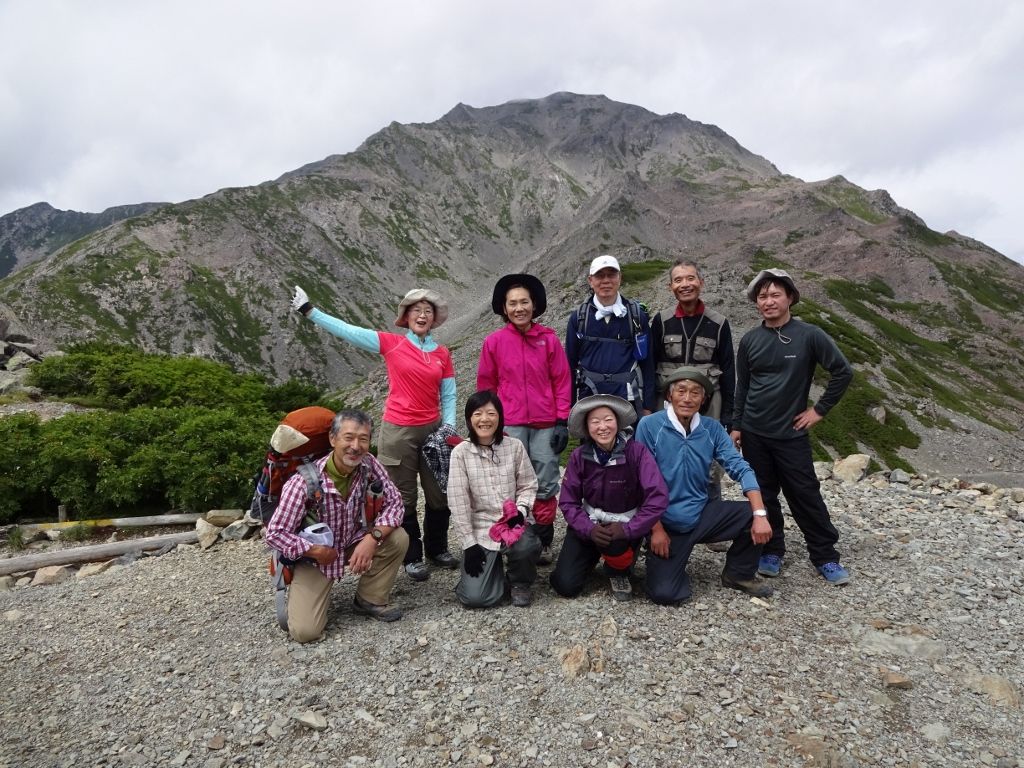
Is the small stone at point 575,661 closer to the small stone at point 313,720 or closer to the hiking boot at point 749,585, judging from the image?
the small stone at point 313,720

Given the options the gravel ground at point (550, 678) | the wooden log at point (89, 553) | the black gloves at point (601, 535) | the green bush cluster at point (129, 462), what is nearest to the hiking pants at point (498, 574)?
the gravel ground at point (550, 678)

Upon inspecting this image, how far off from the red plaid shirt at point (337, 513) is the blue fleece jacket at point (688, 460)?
3138 mm

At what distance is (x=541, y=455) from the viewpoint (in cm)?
708

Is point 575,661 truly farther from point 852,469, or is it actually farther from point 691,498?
point 852,469

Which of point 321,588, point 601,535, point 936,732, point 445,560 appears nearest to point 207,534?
point 445,560

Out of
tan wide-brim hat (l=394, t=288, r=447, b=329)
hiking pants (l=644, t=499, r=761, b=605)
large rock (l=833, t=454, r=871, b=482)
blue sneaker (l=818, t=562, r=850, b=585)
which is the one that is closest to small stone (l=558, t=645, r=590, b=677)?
hiking pants (l=644, t=499, r=761, b=605)

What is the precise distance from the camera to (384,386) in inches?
2046

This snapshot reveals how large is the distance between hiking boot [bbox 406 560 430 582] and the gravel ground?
12cm

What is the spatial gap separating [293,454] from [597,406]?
3475 millimetres

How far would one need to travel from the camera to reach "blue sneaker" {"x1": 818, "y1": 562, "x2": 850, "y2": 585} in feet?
22.6

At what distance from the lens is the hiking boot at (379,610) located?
6.41 metres

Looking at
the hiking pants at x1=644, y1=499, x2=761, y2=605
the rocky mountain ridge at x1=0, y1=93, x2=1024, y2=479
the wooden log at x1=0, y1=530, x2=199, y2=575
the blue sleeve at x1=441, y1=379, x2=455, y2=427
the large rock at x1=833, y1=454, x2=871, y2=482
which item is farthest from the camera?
the rocky mountain ridge at x1=0, y1=93, x2=1024, y2=479

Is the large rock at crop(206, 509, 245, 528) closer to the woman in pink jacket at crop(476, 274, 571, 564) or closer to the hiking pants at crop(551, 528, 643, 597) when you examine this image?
the woman in pink jacket at crop(476, 274, 571, 564)

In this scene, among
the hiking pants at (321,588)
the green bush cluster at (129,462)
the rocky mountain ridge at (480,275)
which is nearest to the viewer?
the hiking pants at (321,588)
